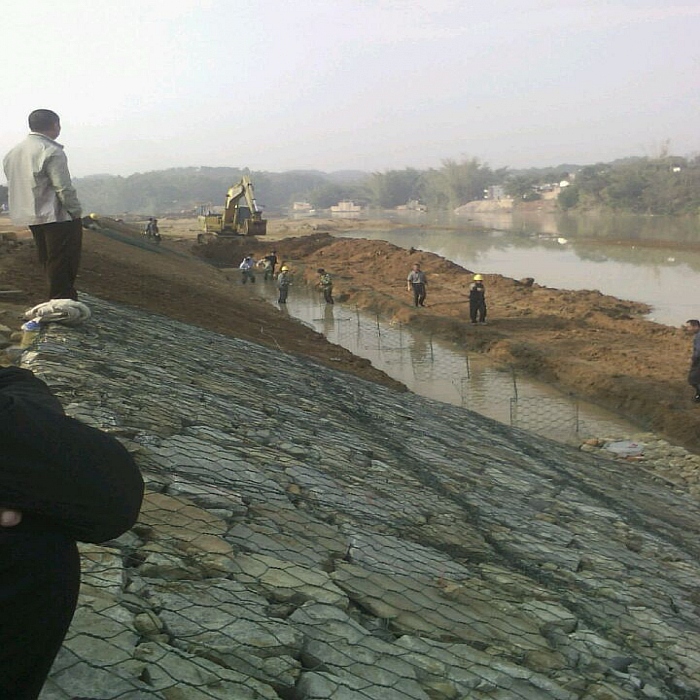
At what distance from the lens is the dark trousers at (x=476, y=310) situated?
1830cm

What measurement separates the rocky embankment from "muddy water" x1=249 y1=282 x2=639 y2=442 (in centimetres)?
387

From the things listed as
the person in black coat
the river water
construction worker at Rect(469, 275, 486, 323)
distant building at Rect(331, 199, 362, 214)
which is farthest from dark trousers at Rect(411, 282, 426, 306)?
distant building at Rect(331, 199, 362, 214)

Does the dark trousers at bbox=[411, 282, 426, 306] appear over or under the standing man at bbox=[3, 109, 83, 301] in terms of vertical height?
under

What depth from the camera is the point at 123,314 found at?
26.3ft

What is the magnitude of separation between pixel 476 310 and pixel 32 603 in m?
17.6

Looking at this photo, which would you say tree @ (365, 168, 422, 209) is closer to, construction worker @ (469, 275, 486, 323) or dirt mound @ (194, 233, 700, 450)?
dirt mound @ (194, 233, 700, 450)

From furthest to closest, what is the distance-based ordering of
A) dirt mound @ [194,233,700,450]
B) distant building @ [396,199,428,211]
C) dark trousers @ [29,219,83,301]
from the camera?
distant building @ [396,199,428,211]
dirt mound @ [194,233,700,450]
dark trousers @ [29,219,83,301]

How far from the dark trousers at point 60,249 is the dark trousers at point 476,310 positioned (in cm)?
1395

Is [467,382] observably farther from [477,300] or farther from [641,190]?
[641,190]

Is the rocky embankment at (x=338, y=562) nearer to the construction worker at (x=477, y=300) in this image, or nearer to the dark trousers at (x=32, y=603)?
the dark trousers at (x=32, y=603)

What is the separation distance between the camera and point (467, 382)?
13484 mm

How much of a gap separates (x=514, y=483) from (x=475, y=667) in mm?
3464

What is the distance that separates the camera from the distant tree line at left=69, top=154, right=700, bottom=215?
8838cm

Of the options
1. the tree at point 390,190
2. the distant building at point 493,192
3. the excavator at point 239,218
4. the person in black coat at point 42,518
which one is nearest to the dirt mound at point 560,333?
the excavator at point 239,218
